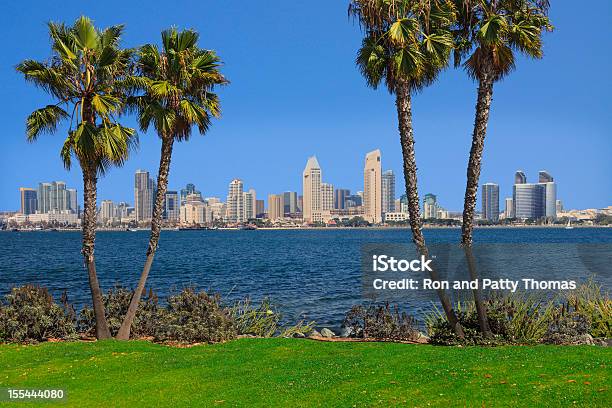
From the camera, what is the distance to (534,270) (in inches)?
2354

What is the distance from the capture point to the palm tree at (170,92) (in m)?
17.5

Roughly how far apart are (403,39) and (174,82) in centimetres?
703

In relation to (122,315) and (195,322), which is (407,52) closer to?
(195,322)

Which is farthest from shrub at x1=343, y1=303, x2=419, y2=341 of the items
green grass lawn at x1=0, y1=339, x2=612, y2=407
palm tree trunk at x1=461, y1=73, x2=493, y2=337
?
palm tree trunk at x1=461, y1=73, x2=493, y2=337

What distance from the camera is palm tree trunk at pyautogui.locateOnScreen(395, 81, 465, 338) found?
1580cm

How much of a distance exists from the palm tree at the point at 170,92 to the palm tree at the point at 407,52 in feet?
16.5

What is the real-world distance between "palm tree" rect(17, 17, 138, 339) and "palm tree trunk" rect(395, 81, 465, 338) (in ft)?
26.5

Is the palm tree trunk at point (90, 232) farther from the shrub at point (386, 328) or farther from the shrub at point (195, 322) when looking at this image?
the shrub at point (386, 328)

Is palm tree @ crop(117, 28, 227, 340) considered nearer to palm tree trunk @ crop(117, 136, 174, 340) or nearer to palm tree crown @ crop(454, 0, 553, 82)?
palm tree trunk @ crop(117, 136, 174, 340)

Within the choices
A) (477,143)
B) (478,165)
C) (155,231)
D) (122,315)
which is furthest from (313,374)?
(122,315)

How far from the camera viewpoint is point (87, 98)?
17.2 metres

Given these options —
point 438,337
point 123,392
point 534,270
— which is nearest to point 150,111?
point 123,392

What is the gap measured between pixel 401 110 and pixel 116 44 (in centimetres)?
880

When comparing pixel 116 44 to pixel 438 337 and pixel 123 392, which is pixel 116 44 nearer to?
pixel 123 392
